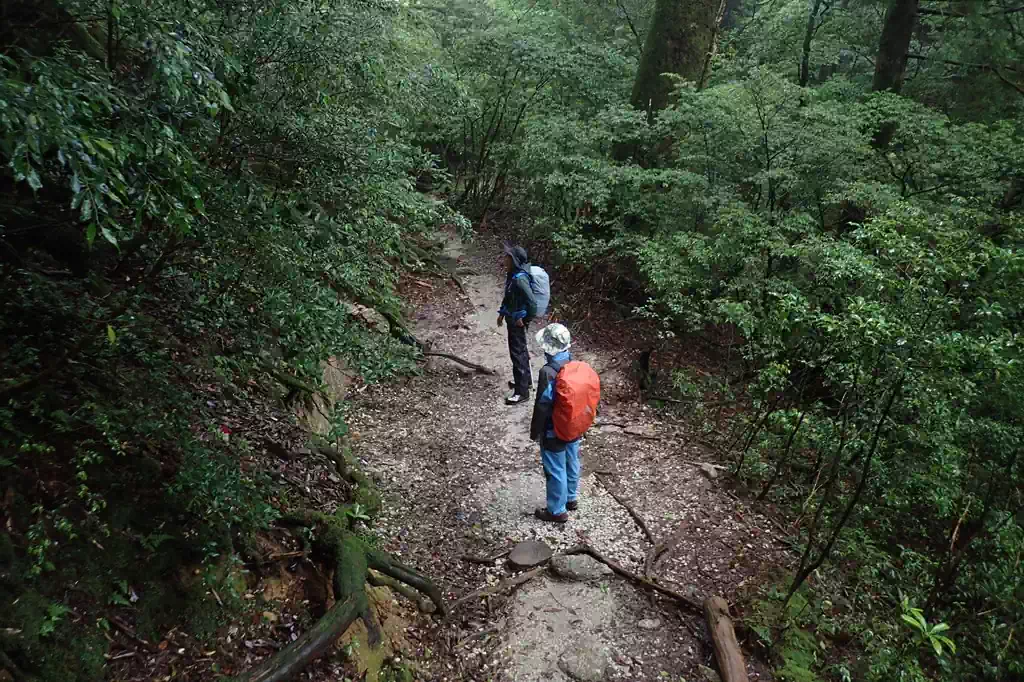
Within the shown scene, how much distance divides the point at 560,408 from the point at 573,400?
147 millimetres

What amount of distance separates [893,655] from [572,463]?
Result: 303cm

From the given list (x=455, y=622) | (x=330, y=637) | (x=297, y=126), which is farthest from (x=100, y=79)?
(x=455, y=622)

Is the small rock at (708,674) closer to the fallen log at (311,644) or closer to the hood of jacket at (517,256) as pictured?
the fallen log at (311,644)

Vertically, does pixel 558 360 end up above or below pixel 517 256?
below

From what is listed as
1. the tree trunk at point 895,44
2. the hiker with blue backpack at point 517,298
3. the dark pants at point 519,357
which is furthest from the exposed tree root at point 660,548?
the tree trunk at point 895,44

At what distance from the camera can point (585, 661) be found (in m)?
4.47

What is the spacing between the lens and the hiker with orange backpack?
17.3 feet

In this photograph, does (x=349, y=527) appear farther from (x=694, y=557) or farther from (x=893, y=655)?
(x=893, y=655)

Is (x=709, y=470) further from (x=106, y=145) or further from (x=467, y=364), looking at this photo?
(x=106, y=145)

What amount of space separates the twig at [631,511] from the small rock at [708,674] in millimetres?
1355

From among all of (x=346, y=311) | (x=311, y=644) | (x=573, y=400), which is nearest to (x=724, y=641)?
(x=573, y=400)

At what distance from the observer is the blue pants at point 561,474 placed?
564 centimetres

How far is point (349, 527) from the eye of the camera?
17.1ft

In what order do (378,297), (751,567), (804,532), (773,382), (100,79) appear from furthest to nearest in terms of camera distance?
(378,297) → (773,382) → (804,532) → (751,567) → (100,79)
